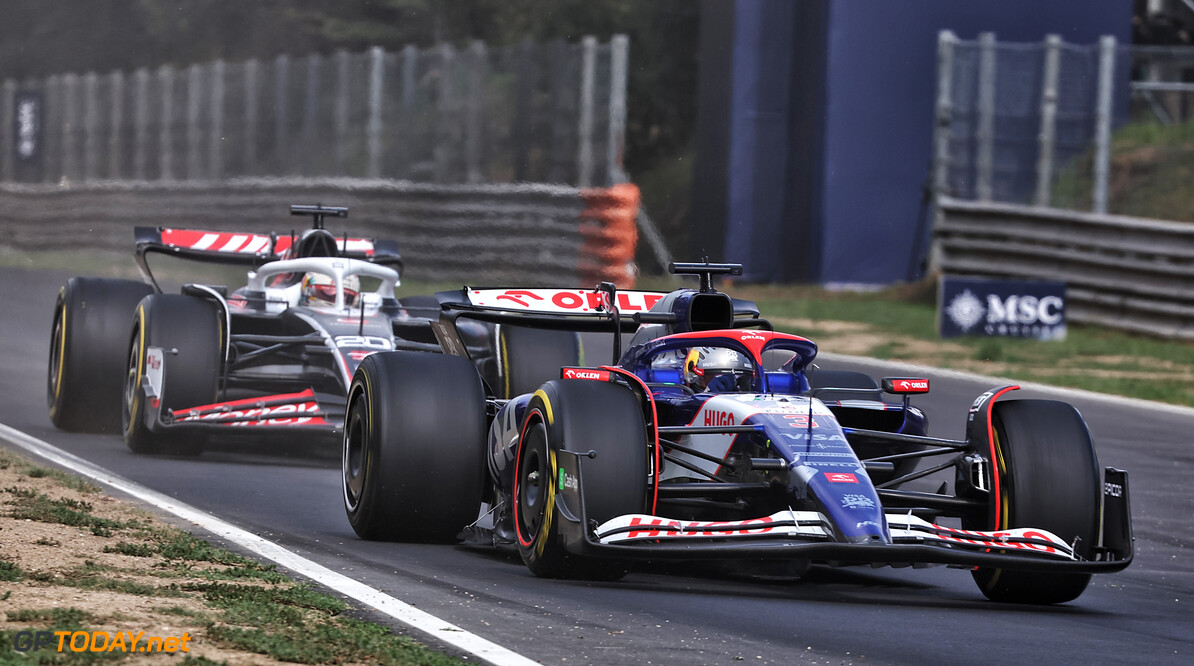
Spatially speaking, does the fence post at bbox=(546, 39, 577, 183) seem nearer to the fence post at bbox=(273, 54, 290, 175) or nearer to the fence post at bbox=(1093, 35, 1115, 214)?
the fence post at bbox=(273, 54, 290, 175)

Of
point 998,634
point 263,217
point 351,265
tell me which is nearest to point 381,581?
point 998,634

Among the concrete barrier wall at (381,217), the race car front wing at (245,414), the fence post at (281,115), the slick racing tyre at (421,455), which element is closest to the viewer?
the slick racing tyre at (421,455)

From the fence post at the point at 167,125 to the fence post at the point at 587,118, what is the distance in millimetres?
10737

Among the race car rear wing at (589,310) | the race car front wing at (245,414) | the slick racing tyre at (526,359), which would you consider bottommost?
the race car front wing at (245,414)

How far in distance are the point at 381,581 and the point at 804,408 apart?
6.19 ft

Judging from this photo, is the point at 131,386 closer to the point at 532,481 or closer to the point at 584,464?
the point at 532,481

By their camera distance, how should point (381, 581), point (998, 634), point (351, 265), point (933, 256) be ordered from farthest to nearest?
point (933, 256)
point (351, 265)
point (381, 581)
point (998, 634)

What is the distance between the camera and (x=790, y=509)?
709 centimetres

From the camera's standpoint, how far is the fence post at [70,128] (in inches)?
1432

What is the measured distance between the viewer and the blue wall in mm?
25656

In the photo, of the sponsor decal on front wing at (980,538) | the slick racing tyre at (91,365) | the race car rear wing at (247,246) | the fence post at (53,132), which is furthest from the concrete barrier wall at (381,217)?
the sponsor decal on front wing at (980,538)

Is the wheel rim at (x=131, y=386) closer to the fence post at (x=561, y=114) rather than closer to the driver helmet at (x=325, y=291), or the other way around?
the driver helmet at (x=325, y=291)

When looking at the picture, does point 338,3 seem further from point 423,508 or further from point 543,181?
point 423,508

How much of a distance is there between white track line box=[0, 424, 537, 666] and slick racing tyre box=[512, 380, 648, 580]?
2.67ft
